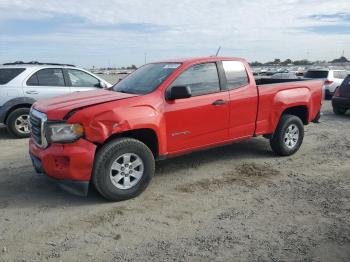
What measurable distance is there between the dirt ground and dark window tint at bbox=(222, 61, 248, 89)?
1.39 meters

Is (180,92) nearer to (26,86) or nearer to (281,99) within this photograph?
(281,99)

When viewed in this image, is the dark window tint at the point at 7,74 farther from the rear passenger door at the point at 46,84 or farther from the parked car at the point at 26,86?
the rear passenger door at the point at 46,84

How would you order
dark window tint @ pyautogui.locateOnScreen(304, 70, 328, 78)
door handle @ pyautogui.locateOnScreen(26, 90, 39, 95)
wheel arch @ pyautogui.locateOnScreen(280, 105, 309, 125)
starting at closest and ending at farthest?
wheel arch @ pyautogui.locateOnScreen(280, 105, 309, 125) → door handle @ pyautogui.locateOnScreen(26, 90, 39, 95) → dark window tint @ pyautogui.locateOnScreen(304, 70, 328, 78)

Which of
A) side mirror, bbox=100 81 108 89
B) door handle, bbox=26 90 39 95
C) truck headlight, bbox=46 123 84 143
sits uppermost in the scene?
side mirror, bbox=100 81 108 89

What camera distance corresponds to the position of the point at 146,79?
5.73 metres

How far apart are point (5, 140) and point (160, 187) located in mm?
4878

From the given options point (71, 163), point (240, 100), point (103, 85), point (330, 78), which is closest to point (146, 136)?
point (71, 163)

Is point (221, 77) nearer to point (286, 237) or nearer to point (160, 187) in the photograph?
point (160, 187)

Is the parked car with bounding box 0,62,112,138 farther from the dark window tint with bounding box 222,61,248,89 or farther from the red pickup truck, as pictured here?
the dark window tint with bounding box 222,61,248,89

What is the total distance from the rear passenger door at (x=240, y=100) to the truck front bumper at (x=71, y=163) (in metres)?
2.45

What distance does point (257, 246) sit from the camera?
3.63 metres

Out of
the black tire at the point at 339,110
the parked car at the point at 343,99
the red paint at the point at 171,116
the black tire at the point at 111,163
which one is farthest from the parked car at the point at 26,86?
the black tire at the point at 339,110

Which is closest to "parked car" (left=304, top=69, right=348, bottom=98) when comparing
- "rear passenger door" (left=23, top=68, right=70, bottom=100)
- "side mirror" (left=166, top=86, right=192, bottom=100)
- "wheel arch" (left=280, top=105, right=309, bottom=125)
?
"wheel arch" (left=280, top=105, right=309, bottom=125)

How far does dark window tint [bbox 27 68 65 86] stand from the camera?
29.1ft
